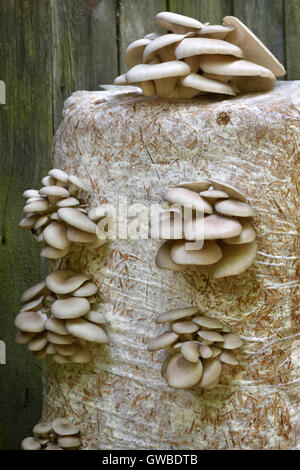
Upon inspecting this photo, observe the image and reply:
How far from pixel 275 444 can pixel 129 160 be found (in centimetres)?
119

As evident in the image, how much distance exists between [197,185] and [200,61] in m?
0.50

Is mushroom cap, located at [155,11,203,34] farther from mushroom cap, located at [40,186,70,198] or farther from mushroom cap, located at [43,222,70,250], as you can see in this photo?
mushroom cap, located at [43,222,70,250]

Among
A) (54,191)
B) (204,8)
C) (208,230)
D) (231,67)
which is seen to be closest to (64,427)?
(54,191)

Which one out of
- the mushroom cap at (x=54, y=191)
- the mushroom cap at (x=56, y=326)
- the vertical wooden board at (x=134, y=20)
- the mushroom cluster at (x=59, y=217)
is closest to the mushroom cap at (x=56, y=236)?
the mushroom cluster at (x=59, y=217)

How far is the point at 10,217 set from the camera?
2684 millimetres

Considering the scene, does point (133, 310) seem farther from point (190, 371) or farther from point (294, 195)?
point (294, 195)

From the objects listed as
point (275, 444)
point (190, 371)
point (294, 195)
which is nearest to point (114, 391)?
point (190, 371)

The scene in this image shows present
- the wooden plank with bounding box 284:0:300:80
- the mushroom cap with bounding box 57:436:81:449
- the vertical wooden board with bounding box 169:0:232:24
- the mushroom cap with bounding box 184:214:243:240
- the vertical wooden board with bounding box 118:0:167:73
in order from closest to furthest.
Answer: the mushroom cap with bounding box 184:214:243:240, the mushroom cap with bounding box 57:436:81:449, the vertical wooden board with bounding box 118:0:167:73, the vertical wooden board with bounding box 169:0:232:24, the wooden plank with bounding box 284:0:300:80

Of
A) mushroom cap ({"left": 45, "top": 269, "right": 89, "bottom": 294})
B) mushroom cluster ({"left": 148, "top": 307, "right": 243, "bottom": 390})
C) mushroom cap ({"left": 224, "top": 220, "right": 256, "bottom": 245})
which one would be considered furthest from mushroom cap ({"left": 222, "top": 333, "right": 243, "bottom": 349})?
mushroom cap ({"left": 45, "top": 269, "right": 89, "bottom": 294})

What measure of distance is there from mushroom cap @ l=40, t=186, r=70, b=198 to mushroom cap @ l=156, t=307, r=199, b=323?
1.91 ft

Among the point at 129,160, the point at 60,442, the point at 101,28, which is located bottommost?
the point at 60,442

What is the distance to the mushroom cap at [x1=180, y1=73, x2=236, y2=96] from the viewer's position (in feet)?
6.20

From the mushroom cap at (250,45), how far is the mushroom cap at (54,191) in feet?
2.83

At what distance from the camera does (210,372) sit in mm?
1826
